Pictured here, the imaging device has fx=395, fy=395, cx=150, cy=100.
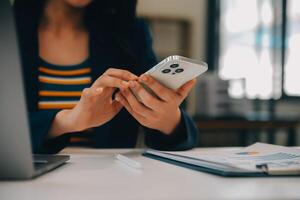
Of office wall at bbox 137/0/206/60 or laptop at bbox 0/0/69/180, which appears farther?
office wall at bbox 137/0/206/60

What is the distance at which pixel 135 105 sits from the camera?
Answer: 0.80 meters

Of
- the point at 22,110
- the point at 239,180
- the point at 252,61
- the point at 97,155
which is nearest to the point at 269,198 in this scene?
the point at 239,180

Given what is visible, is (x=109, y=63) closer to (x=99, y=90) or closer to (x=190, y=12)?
(x=99, y=90)

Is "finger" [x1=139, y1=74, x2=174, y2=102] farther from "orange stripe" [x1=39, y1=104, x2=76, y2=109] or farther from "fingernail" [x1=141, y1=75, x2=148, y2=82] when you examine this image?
"orange stripe" [x1=39, y1=104, x2=76, y2=109]

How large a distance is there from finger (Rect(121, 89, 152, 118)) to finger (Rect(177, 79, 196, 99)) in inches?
3.2

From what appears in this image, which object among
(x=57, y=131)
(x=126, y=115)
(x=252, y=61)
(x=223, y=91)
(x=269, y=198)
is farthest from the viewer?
(x=252, y=61)

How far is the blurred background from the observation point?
141 inches

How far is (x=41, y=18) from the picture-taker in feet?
4.23

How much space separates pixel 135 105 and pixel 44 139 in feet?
0.71

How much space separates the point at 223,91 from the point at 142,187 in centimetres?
234

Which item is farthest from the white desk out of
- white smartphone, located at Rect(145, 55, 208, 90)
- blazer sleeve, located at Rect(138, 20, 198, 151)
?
blazer sleeve, located at Rect(138, 20, 198, 151)

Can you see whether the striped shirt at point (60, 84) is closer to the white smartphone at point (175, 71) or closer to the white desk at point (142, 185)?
the white smartphone at point (175, 71)

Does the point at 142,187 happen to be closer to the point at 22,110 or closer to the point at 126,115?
the point at 22,110

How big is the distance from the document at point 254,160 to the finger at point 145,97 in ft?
0.33
